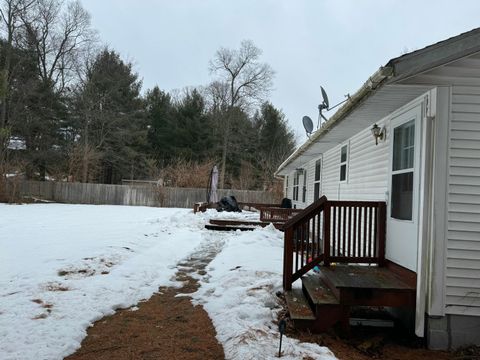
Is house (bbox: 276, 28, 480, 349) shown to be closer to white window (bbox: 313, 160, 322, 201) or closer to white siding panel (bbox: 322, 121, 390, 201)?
white siding panel (bbox: 322, 121, 390, 201)

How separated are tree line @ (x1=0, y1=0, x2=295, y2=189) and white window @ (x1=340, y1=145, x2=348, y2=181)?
19772mm

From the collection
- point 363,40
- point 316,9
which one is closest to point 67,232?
point 316,9

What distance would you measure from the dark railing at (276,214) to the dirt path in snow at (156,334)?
7244 millimetres

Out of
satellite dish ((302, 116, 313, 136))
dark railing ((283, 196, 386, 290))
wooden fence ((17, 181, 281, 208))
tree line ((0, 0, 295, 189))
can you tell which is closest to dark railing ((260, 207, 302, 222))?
satellite dish ((302, 116, 313, 136))

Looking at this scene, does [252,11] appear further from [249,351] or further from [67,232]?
[249,351]

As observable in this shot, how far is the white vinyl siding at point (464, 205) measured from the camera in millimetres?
3783

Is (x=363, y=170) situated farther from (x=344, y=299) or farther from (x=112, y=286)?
(x=112, y=286)

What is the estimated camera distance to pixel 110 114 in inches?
1187

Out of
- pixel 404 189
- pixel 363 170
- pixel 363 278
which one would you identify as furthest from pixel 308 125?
pixel 363 278

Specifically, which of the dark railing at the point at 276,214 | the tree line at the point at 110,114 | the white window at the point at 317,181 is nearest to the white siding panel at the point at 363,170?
the white window at the point at 317,181

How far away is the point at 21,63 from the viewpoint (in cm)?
2738

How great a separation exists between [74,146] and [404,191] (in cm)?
2854

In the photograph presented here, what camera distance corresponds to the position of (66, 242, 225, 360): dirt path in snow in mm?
3184

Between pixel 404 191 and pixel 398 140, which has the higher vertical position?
pixel 398 140
